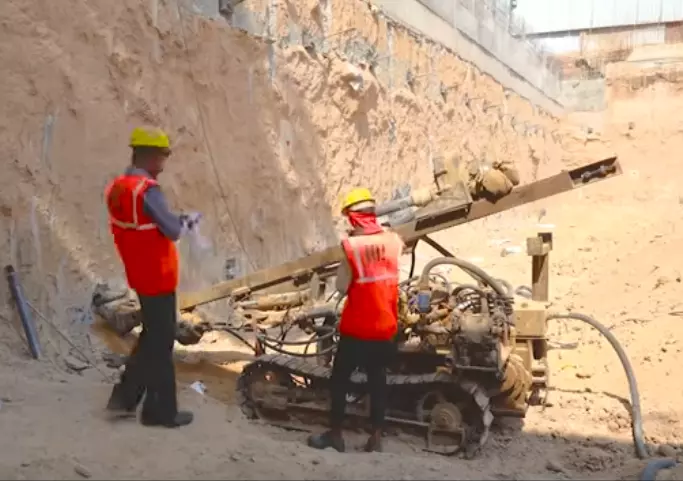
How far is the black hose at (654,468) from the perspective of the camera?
14.3 ft

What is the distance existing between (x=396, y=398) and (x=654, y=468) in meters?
1.85

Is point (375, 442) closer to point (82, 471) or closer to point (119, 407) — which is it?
point (119, 407)

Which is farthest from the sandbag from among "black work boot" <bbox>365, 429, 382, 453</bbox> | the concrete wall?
the concrete wall

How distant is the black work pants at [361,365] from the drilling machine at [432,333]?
41 centimetres

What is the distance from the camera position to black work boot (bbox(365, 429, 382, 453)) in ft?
16.1

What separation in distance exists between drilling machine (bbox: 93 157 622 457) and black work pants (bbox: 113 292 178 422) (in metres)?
1.46

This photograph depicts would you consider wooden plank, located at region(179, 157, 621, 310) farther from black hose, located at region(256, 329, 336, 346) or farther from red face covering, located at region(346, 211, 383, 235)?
red face covering, located at region(346, 211, 383, 235)

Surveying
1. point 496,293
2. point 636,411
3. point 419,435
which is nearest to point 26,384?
point 419,435

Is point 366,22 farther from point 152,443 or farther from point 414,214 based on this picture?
point 152,443

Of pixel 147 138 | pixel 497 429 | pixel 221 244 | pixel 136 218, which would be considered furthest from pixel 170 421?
pixel 221 244

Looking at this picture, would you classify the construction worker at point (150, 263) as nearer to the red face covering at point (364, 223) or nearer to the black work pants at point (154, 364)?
the black work pants at point (154, 364)

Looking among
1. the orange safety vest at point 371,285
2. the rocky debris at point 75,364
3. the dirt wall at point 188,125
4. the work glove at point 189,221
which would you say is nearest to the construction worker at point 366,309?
the orange safety vest at point 371,285

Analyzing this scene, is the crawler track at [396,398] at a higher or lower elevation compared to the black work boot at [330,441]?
higher

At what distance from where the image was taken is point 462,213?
546cm
